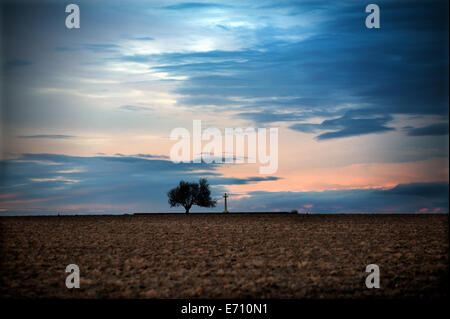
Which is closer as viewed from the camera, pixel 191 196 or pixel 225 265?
pixel 225 265

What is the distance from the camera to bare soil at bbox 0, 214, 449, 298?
14.1 meters

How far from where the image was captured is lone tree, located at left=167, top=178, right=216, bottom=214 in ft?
235

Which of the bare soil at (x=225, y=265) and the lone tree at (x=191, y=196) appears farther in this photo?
the lone tree at (x=191, y=196)

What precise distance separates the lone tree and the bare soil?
134 feet

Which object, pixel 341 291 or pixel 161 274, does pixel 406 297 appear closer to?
pixel 341 291

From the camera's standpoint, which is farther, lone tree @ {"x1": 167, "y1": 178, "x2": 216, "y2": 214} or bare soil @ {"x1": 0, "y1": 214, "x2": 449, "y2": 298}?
lone tree @ {"x1": 167, "y1": 178, "x2": 216, "y2": 214}

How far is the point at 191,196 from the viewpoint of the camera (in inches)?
2827

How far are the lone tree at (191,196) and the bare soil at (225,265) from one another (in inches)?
1613

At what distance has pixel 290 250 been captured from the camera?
23047mm

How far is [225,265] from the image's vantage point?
60.2 feet

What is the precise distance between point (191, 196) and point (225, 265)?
53.8 meters

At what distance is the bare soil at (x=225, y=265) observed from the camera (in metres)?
14.1
